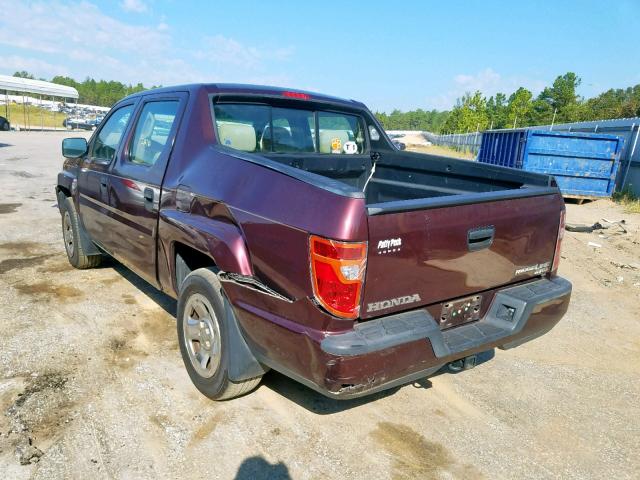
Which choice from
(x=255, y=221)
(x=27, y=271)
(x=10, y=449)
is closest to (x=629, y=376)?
(x=255, y=221)

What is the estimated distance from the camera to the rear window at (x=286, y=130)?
11.5 ft

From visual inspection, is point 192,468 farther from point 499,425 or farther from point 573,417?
point 573,417

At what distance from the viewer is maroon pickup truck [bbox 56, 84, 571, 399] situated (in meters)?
2.32

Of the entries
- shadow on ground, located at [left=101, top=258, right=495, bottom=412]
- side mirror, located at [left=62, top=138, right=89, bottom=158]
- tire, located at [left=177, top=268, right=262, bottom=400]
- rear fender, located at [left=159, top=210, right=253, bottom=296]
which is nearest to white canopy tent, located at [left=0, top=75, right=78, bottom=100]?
side mirror, located at [left=62, top=138, right=89, bottom=158]

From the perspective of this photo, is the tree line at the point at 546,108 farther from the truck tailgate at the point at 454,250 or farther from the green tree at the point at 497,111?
the truck tailgate at the point at 454,250

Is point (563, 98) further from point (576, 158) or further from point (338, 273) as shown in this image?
point (338, 273)

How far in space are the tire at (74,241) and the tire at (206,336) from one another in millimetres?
2587

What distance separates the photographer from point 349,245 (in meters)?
2.22

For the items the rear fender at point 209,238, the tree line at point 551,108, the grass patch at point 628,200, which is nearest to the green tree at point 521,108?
the tree line at point 551,108

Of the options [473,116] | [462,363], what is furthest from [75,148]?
[473,116]

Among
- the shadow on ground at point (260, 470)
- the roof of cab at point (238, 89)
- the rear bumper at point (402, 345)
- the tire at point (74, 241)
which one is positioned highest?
the roof of cab at point (238, 89)

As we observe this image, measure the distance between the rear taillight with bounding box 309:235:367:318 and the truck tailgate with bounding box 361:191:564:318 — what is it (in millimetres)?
56

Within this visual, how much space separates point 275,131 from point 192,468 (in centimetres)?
237

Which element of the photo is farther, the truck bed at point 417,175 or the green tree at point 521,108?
the green tree at point 521,108
